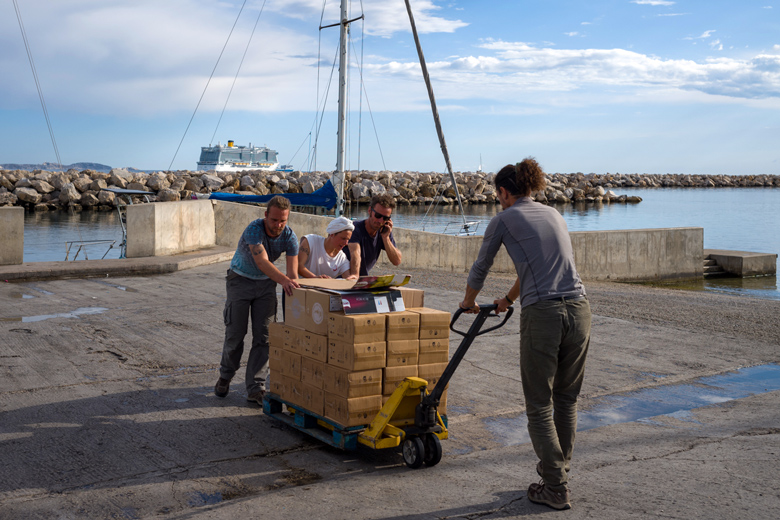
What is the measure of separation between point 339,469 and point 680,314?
28.5 ft

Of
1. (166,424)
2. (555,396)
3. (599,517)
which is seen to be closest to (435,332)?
(555,396)

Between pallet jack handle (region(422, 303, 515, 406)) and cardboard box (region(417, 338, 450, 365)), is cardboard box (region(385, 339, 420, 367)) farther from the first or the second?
pallet jack handle (region(422, 303, 515, 406))

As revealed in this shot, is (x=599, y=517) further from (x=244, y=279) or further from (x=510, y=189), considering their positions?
(x=244, y=279)

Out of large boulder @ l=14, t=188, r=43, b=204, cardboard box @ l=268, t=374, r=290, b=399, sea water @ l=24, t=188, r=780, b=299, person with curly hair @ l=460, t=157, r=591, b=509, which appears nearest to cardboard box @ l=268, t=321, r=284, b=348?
cardboard box @ l=268, t=374, r=290, b=399

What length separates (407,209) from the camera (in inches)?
2467

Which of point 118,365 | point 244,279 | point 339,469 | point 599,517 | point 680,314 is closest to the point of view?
point 599,517

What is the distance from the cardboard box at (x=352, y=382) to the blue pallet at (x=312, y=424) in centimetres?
23

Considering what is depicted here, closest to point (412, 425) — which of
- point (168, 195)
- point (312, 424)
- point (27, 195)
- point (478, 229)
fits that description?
point (312, 424)

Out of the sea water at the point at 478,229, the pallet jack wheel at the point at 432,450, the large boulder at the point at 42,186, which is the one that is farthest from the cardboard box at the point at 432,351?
the large boulder at the point at 42,186

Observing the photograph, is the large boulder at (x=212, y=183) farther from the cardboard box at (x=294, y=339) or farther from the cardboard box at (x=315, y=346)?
the cardboard box at (x=315, y=346)

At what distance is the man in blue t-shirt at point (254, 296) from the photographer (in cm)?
587

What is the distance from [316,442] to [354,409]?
2.16 feet

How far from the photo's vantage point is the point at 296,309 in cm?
520

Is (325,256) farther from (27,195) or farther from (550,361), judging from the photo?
(27,195)
